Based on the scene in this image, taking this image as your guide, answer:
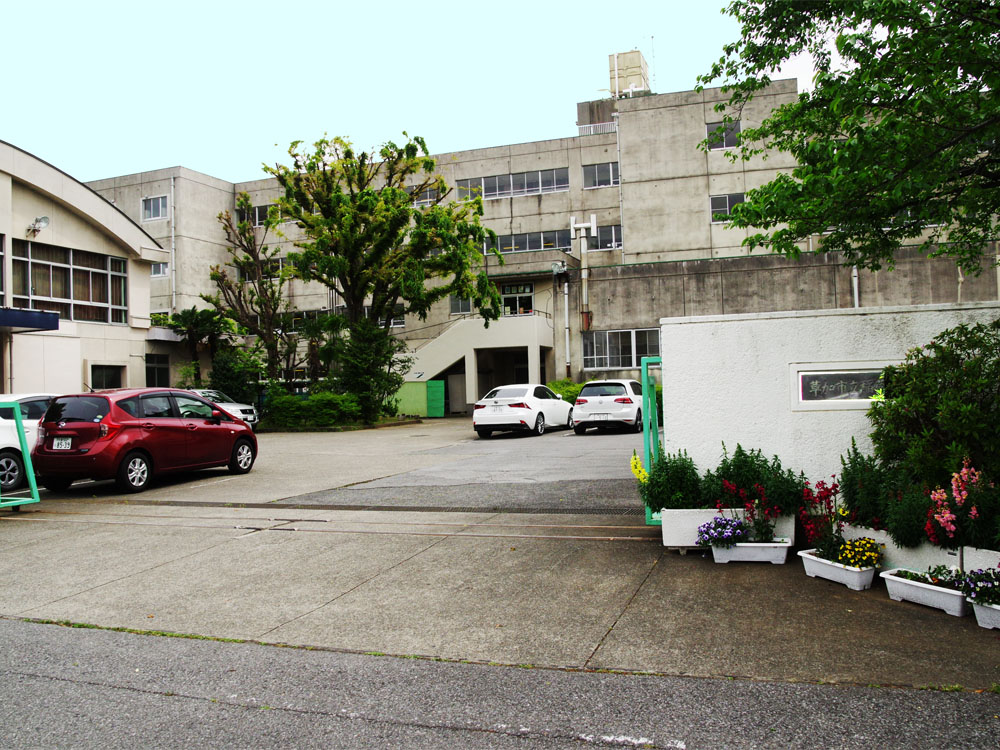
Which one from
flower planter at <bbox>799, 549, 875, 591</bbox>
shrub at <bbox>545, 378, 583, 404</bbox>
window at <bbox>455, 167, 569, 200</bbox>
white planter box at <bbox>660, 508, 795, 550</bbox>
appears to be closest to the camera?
flower planter at <bbox>799, 549, 875, 591</bbox>

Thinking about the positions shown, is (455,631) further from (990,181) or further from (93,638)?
(990,181)

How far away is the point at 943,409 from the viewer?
534 centimetres

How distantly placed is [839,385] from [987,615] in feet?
7.49

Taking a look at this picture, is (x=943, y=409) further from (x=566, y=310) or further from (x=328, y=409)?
(x=566, y=310)

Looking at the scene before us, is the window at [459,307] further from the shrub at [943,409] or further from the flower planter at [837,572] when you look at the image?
the flower planter at [837,572]

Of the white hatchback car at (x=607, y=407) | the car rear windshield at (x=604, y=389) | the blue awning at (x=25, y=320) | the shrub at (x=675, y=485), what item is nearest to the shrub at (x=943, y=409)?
the shrub at (x=675, y=485)

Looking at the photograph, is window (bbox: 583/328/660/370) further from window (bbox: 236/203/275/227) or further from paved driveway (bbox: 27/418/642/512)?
window (bbox: 236/203/275/227)

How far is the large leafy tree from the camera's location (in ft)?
20.0

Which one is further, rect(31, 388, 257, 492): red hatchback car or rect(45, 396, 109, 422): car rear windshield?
rect(45, 396, 109, 422): car rear windshield

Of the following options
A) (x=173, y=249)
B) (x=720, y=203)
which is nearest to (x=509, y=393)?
(x=720, y=203)

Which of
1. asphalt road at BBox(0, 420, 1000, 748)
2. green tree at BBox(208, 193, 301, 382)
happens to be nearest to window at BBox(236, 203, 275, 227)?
green tree at BBox(208, 193, 301, 382)

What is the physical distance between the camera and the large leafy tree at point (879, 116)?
6082mm

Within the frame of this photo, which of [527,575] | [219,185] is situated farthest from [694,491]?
[219,185]

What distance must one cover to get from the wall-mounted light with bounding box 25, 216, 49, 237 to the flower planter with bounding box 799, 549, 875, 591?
27279 mm
